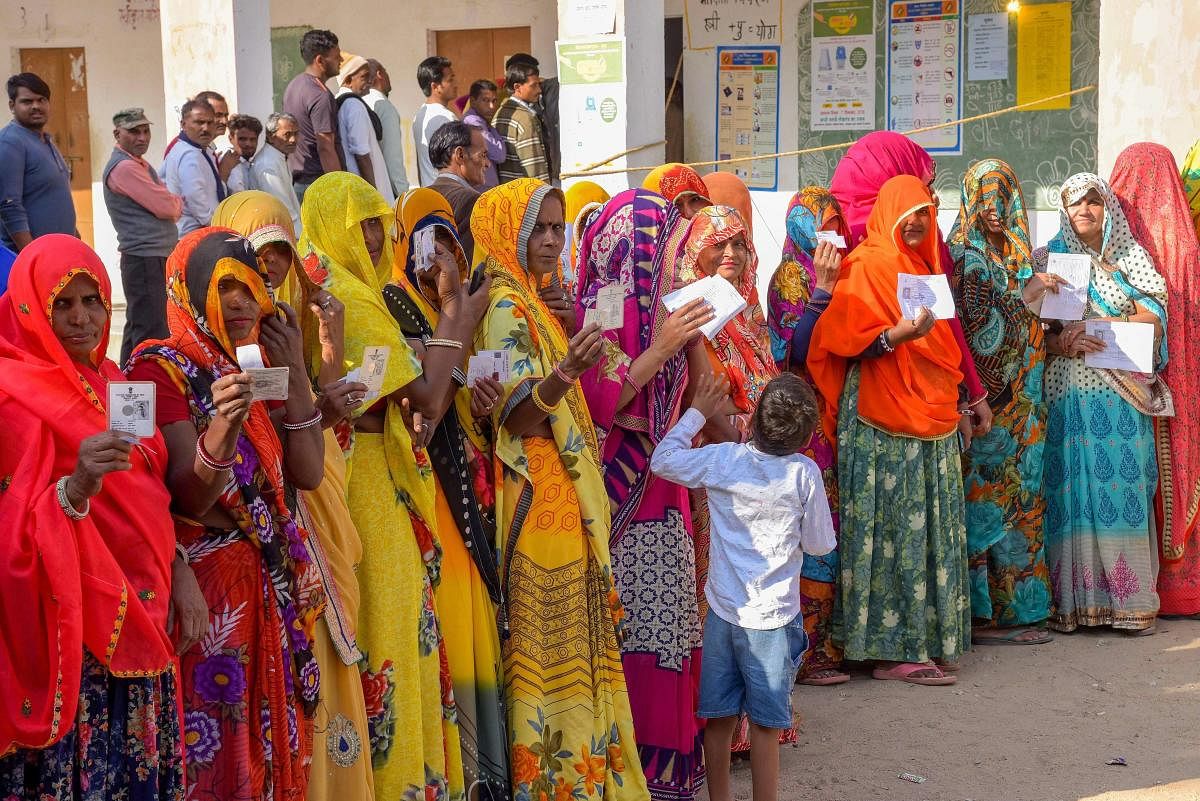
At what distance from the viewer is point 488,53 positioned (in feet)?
41.4

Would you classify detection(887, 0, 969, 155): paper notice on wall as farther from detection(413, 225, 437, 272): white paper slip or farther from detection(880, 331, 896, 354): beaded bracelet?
detection(413, 225, 437, 272): white paper slip

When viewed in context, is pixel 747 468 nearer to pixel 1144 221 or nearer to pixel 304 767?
pixel 304 767

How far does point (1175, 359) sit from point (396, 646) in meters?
4.48

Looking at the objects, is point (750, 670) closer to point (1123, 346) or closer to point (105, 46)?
point (1123, 346)

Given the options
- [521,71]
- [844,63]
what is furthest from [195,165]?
[844,63]

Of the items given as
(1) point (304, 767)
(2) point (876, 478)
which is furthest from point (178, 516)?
(2) point (876, 478)

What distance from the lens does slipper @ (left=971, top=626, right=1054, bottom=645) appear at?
623 centimetres

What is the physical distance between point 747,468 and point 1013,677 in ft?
7.85

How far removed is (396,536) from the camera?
373cm

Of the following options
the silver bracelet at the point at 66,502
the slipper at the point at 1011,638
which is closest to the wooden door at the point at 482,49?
the slipper at the point at 1011,638

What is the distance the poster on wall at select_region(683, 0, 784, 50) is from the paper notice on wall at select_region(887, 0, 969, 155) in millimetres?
988

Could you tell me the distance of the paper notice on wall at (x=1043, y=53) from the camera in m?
10.4

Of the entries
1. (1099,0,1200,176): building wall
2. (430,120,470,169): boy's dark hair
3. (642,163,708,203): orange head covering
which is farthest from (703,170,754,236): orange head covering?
(1099,0,1200,176): building wall

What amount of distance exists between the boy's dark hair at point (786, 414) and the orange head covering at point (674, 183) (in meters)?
1.69
